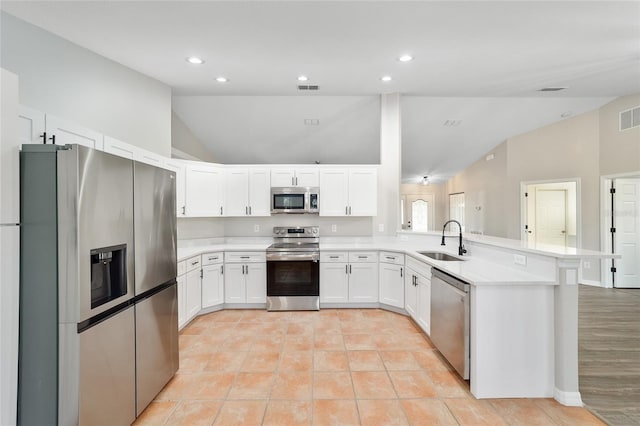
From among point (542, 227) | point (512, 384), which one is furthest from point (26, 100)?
point (542, 227)

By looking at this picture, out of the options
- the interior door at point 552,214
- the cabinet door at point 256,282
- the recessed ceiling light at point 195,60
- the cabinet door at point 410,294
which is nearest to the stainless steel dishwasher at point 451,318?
the cabinet door at point 410,294

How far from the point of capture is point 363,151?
6.21 m

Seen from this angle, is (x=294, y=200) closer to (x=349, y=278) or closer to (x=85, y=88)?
(x=349, y=278)

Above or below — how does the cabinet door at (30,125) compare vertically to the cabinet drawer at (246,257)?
above

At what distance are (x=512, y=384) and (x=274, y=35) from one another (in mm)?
3670

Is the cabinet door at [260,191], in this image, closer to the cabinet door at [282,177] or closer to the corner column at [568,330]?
the cabinet door at [282,177]

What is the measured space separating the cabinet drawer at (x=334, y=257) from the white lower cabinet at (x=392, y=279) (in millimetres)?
534

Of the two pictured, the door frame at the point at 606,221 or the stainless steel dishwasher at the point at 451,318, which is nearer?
the stainless steel dishwasher at the point at 451,318

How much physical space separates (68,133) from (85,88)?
1.14 metres

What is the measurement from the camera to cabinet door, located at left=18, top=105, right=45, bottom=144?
6.14ft

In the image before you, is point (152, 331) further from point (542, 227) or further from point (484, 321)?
point (542, 227)

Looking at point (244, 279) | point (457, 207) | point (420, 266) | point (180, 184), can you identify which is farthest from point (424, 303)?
point (457, 207)

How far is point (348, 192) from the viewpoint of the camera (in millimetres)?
4688

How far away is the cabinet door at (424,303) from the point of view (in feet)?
10.2
